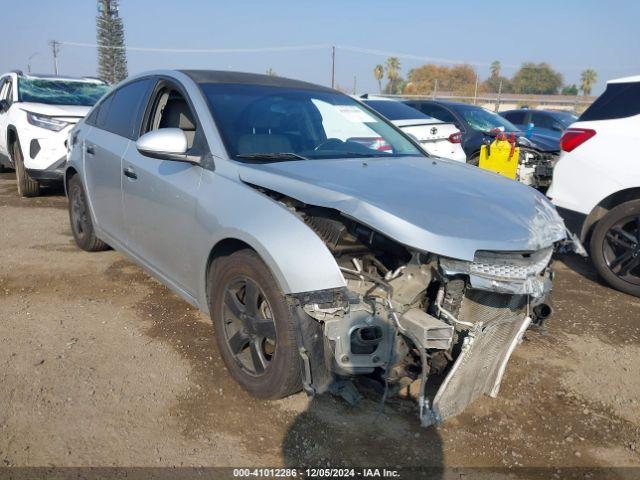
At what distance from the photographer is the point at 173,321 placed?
12.6ft

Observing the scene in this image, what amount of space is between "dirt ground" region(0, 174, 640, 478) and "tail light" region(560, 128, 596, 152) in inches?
63.2

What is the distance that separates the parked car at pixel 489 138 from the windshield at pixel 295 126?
4.29 meters

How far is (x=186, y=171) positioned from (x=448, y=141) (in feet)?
17.7

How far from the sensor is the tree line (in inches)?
2194

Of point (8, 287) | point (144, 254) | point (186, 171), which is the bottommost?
point (8, 287)

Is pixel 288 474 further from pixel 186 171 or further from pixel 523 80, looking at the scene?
pixel 523 80

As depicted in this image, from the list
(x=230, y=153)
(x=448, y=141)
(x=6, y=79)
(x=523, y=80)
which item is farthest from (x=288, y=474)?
(x=523, y=80)

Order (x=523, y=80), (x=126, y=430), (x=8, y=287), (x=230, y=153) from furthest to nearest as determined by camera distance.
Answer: (x=523, y=80)
(x=8, y=287)
(x=230, y=153)
(x=126, y=430)

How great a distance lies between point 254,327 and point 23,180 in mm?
6394

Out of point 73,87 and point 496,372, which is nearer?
point 496,372

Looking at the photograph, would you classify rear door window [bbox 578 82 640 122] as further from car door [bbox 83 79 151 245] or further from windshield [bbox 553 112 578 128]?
windshield [bbox 553 112 578 128]

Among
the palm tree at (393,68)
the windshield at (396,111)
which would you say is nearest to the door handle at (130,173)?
the windshield at (396,111)

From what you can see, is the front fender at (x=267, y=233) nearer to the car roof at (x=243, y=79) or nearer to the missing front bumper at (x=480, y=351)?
the missing front bumper at (x=480, y=351)

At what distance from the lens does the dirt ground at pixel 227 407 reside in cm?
251
